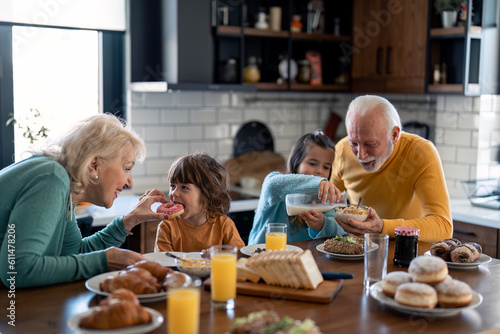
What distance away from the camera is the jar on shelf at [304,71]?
16.0 ft

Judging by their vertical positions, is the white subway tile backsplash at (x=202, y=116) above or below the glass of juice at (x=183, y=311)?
above

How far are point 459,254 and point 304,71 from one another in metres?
2.90

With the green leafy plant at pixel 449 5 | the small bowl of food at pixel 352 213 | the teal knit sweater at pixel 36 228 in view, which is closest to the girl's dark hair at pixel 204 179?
the small bowl of food at pixel 352 213

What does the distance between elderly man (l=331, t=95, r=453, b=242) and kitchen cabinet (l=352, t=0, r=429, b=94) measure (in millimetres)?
1456

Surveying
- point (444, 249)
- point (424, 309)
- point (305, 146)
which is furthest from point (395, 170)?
point (424, 309)

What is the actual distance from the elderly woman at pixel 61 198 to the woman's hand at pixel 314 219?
2.13 feet

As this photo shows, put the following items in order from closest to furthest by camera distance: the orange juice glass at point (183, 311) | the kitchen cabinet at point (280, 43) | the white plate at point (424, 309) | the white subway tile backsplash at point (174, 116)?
1. the orange juice glass at point (183, 311)
2. the white plate at point (424, 309)
3. the kitchen cabinet at point (280, 43)
4. the white subway tile backsplash at point (174, 116)

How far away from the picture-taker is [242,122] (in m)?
4.82

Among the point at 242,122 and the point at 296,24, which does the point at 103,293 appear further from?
the point at 296,24

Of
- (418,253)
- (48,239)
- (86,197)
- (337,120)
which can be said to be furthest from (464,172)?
(48,239)

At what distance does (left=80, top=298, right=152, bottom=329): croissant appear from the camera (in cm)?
148

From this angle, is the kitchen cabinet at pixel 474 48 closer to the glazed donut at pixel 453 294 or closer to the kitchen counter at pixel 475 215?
the kitchen counter at pixel 475 215

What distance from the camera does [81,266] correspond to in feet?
6.40

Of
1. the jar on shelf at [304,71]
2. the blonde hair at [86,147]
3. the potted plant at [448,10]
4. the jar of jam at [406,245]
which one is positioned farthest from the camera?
the jar on shelf at [304,71]
